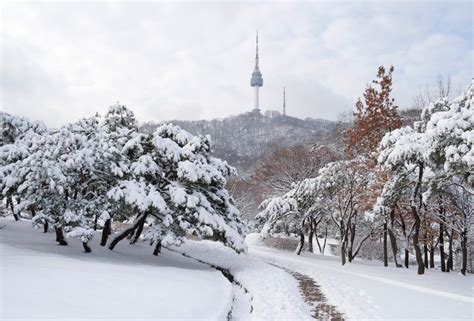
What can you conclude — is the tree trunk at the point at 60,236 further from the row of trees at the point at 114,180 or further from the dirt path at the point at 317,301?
the dirt path at the point at 317,301

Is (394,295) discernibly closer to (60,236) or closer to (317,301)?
(317,301)

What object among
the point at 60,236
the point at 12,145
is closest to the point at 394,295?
the point at 60,236

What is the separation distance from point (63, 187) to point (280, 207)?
14541 mm

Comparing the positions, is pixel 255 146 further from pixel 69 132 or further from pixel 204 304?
pixel 204 304

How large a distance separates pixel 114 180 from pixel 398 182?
1190 cm

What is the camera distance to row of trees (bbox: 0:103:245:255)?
14.8 m

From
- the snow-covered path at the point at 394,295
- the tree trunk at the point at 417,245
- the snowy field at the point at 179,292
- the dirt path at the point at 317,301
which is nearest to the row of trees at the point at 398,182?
the tree trunk at the point at 417,245

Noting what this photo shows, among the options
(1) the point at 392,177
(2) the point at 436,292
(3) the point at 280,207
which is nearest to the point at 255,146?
(3) the point at 280,207

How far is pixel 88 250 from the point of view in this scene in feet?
52.2

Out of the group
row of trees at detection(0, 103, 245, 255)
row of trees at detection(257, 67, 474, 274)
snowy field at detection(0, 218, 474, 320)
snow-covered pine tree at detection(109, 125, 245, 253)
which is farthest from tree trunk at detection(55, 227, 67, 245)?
row of trees at detection(257, 67, 474, 274)

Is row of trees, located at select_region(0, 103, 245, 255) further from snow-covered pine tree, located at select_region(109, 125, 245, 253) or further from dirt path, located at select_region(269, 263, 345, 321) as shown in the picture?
dirt path, located at select_region(269, 263, 345, 321)

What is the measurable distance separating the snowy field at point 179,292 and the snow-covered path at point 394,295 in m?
0.02

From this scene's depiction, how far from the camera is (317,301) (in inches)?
455

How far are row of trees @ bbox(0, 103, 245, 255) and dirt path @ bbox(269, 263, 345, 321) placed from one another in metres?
3.66
